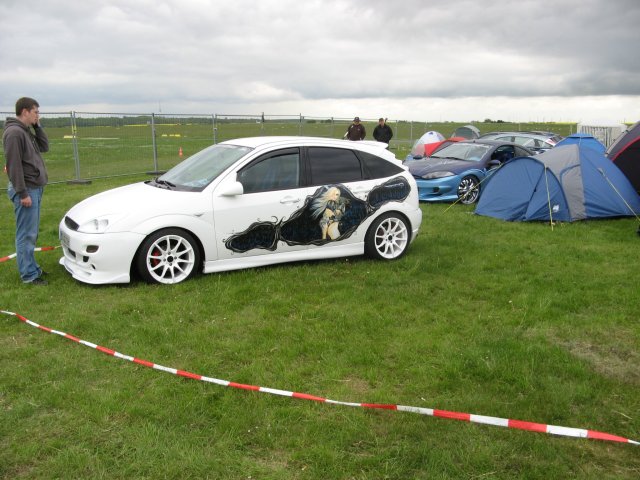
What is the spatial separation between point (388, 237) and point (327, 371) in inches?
138

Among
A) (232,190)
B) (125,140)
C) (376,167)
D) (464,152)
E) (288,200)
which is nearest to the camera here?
(232,190)

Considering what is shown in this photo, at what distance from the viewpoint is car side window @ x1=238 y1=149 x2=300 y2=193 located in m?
6.76

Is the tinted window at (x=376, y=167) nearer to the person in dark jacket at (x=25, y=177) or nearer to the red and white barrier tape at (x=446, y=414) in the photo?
the person in dark jacket at (x=25, y=177)

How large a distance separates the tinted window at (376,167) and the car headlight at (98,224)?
315cm

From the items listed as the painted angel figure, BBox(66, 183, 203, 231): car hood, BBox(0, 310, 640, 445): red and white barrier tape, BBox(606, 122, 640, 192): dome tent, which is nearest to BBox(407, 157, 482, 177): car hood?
BBox(606, 122, 640, 192): dome tent

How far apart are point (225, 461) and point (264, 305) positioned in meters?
2.63

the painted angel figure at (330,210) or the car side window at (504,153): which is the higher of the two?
the car side window at (504,153)

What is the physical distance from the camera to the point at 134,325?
522 centimetres

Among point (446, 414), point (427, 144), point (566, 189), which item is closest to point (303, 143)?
point (446, 414)

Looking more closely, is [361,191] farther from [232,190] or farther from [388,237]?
[232,190]

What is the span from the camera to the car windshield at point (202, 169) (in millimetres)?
6749

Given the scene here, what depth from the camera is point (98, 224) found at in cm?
611

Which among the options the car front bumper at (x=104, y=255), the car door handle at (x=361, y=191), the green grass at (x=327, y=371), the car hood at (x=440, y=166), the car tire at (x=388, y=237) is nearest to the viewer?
the green grass at (x=327, y=371)

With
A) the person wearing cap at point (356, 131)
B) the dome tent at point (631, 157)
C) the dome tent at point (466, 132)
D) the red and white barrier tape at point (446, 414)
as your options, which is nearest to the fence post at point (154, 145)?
the person wearing cap at point (356, 131)
